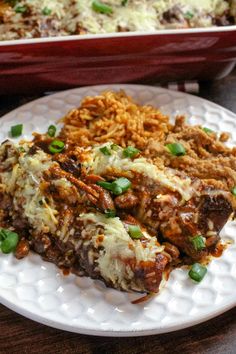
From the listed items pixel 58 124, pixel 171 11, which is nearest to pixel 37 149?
pixel 58 124

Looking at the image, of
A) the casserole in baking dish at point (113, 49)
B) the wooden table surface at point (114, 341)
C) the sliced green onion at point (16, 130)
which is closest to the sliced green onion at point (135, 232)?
the wooden table surface at point (114, 341)

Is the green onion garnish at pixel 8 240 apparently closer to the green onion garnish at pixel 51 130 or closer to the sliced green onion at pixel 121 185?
the sliced green onion at pixel 121 185

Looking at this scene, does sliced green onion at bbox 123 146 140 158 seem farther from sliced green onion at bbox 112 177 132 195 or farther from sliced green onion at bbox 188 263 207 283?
sliced green onion at bbox 188 263 207 283

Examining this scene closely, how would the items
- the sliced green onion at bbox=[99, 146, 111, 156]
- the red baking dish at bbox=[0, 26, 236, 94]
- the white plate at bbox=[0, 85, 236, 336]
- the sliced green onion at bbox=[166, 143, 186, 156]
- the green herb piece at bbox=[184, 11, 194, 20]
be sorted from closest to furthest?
the white plate at bbox=[0, 85, 236, 336]
the sliced green onion at bbox=[99, 146, 111, 156]
the sliced green onion at bbox=[166, 143, 186, 156]
the red baking dish at bbox=[0, 26, 236, 94]
the green herb piece at bbox=[184, 11, 194, 20]

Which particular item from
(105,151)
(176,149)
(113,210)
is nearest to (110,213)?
(113,210)

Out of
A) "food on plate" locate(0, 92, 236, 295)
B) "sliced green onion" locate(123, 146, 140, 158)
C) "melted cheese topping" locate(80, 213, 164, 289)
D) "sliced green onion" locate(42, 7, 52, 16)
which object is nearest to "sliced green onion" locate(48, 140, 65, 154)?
"food on plate" locate(0, 92, 236, 295)

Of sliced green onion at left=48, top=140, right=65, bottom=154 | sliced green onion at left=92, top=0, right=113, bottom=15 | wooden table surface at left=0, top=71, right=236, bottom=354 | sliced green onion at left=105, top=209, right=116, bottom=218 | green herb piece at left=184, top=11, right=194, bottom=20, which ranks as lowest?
wooden table surface at left=0, top=71, right=236, bottom=354
